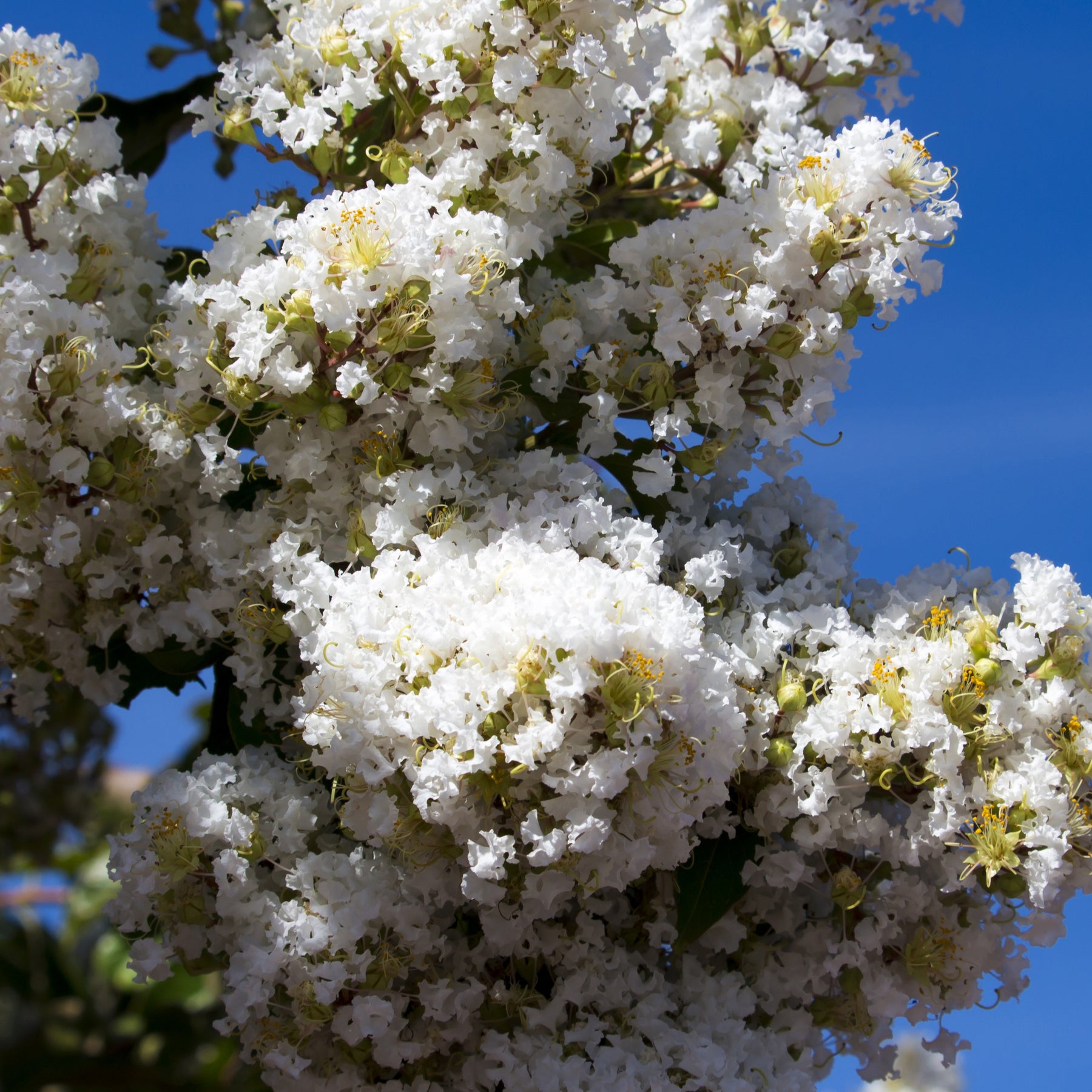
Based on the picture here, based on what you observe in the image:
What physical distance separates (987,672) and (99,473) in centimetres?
167

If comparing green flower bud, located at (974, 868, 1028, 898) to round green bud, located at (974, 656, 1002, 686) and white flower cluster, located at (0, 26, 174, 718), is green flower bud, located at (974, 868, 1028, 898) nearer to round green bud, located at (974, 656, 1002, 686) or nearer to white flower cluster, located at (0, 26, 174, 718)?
round green bud, located at (974, 656, 1002, 686)

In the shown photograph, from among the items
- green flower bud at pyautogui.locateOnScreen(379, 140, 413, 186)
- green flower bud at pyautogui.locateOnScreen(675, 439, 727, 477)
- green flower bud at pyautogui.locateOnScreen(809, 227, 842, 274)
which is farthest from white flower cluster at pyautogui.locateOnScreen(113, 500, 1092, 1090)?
green flower bud at pyautogui.locateOnScreen(379, 140, 413, 186)

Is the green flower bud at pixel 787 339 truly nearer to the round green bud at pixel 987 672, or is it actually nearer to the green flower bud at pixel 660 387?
the green flower bud at pixel 660 387

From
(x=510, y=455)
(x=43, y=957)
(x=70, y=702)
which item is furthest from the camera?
(x=43, y=957)

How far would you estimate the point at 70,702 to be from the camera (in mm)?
3209

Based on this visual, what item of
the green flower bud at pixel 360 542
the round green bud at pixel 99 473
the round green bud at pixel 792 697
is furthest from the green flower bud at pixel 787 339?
the round green bud at pixel 99 473

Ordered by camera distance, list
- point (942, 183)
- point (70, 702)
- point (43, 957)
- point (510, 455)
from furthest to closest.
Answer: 1. point (43, 957)
2. point (70, 702)
3. point (510, 455)
4. point (942, 183)

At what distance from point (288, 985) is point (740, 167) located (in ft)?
6.31

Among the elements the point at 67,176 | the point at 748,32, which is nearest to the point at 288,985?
the point at 67,176

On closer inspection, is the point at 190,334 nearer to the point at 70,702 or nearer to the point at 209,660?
the point at 209,660

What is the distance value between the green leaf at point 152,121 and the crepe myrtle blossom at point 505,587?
0.68 metres

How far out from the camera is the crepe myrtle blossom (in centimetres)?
208

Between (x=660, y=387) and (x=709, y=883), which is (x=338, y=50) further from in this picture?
(x=709, y=883)

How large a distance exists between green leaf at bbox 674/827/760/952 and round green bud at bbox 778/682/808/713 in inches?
11.1
